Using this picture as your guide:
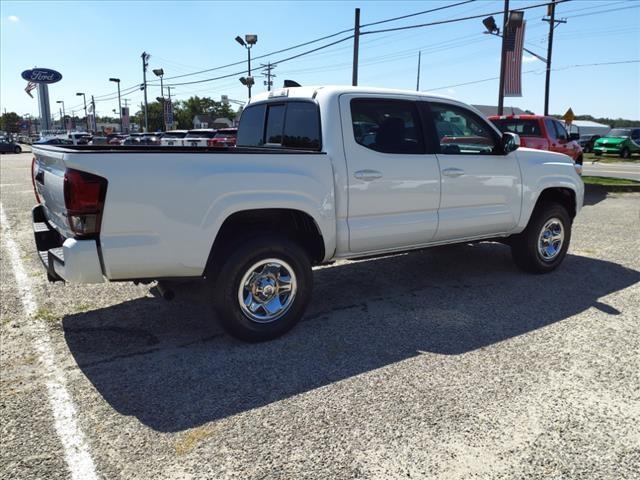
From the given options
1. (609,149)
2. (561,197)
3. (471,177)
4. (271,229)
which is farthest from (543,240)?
(609,149)

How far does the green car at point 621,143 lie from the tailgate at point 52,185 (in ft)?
105

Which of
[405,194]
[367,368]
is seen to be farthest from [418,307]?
[367,368]

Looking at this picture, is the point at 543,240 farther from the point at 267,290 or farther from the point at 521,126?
the point at 521,126

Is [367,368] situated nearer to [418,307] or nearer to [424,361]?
[424,361]

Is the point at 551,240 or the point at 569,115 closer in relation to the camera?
the point at 551,240

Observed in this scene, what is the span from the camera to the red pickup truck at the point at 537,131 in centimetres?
1227

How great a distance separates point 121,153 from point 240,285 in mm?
1235

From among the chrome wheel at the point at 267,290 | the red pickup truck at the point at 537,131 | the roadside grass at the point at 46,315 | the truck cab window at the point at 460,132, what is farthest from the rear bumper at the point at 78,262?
the red pickup truck at the point at 537,131

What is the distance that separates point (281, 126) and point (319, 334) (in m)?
1.96

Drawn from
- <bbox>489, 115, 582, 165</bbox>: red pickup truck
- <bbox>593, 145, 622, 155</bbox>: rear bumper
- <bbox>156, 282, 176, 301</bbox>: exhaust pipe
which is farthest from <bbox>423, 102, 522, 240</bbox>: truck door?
<bbox>593, 145, 622, 155</bbox>: rear bumper

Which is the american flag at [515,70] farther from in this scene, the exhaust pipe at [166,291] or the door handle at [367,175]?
the exhaust pipe at [166,291]

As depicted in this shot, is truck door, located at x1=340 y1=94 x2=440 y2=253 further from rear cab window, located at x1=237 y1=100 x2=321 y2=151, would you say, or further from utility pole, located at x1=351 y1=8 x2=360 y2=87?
utility pole, located at x1=351 y1=8 x2=360 y2=87

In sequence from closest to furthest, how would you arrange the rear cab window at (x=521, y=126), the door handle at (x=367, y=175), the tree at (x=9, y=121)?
the door handle at (x=367, y=175) → the rear cab window at (x=521, y=126) → the tree at (x=9, y=121)

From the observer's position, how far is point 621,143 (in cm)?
2978
